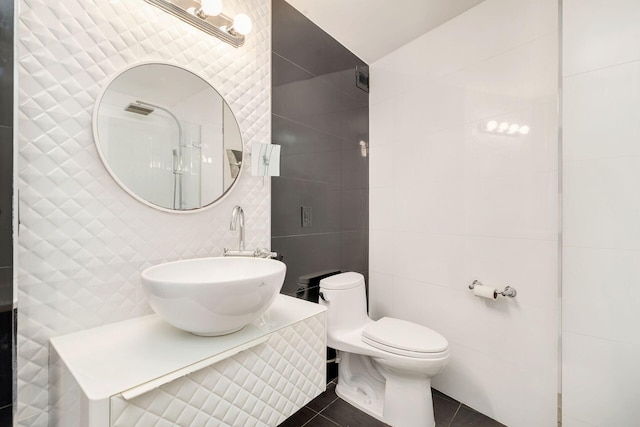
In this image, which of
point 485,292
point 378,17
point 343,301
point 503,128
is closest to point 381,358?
point 343,301

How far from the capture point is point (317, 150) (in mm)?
1715

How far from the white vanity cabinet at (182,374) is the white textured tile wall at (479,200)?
3.26ft

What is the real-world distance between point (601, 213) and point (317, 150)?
1360 mm

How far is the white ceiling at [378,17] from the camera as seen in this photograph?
1.55 metres

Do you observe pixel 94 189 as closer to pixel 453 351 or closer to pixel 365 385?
pixel 365 385

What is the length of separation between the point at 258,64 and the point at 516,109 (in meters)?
1.34

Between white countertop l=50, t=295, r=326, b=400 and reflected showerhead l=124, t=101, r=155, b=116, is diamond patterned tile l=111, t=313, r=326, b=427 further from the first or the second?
reflected showerhead l=124, t=101, r=155, b=116

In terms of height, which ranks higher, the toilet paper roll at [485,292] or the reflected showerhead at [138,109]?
the reflected showerhead at [138,109]

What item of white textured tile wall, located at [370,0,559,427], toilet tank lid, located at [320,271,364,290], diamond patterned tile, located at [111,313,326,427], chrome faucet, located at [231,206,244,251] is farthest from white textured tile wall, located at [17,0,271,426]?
white textured tile wall, located at [370,0,559,427]

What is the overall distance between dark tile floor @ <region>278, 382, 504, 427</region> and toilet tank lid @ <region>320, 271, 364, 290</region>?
67cm

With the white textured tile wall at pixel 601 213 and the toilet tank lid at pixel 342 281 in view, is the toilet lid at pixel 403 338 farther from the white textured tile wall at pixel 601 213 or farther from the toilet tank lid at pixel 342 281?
the white textured tile wall at pixel 601 213

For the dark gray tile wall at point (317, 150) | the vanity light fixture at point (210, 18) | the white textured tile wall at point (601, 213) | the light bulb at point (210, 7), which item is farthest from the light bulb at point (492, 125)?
the light bulb at point (210, 7)

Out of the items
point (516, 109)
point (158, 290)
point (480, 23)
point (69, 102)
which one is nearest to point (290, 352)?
point (158, 290)

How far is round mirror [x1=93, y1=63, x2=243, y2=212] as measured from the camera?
3.17 feet
